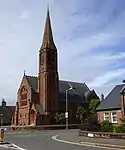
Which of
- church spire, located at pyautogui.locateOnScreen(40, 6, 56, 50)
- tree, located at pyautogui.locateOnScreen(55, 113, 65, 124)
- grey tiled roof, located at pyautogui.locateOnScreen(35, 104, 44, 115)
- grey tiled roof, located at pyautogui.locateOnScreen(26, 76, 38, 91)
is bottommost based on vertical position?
tree, located at pyautogui.locateOnScreen(55, 113, 65, 124)

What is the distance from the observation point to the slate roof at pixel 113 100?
46.9m

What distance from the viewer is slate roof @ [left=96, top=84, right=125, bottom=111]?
4686cm

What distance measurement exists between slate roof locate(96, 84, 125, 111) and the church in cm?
3731

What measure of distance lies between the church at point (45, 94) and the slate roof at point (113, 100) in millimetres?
37305

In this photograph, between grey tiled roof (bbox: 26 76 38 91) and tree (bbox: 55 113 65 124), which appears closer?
tree (bbox: 55 113 65 124)

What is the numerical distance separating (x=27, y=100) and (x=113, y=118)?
49.9m

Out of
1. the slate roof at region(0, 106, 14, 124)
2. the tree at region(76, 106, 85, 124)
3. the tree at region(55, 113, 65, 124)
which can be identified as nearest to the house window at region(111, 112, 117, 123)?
the tree at region(55, 113, 65, 124)

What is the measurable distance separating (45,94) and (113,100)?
43.0 meters

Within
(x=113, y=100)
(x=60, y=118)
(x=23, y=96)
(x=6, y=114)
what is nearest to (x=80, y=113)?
(x=60, y=118)

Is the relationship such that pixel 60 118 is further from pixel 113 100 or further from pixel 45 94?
pixel 113 100

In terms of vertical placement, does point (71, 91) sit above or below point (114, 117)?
above

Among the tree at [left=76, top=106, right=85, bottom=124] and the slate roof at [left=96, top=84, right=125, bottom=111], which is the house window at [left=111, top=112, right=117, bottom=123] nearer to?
the slate roof at [left=96, top=84, right=125, bottom=111]

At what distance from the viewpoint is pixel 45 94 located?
293 ft

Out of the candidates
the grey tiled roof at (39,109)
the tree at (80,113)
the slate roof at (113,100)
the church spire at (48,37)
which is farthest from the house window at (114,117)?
Answer: the church spire at (48,37)
